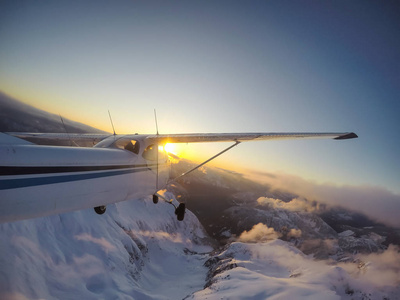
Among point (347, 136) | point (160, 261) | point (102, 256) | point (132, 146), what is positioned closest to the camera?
point (132, 146)

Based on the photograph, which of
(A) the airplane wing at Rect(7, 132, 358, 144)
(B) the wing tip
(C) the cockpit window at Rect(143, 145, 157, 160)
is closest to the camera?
(C) the cockpit window at Rect(143, 145, 157, 160)

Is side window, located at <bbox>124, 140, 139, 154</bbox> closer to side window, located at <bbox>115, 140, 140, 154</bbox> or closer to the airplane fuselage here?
side window, located at <bbox>115, 140, 140, 154</bbox>

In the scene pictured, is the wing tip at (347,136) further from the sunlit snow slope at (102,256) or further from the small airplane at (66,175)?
the sunlit snow slope at (102,256)

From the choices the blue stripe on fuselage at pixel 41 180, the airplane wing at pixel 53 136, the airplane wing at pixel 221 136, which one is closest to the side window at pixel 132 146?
the airplane wing at pixel 221 136

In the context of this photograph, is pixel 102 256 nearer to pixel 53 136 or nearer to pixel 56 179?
pixel 53 136

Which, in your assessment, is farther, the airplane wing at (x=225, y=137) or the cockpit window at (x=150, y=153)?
the airplane wing at (x=225, y=137)

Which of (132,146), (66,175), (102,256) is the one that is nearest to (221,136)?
(132,146)

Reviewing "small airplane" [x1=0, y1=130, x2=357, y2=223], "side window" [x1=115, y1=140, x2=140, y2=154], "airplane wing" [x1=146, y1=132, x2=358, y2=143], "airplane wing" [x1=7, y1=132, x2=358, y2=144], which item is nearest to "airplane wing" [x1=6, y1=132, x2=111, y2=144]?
"airplane wing" [x1=7, y1=132, x2=358, y2=144]

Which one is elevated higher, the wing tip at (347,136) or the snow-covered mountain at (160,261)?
the wing tip at (347,136)

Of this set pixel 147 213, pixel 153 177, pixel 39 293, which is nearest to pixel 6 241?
pixel 39 293

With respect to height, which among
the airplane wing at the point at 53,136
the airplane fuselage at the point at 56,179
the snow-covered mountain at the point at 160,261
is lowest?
the snow-covered mountain at the point at 160,261

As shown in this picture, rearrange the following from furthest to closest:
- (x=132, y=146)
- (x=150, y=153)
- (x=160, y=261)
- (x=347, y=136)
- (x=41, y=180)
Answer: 1. (x=160, y=261)
2. (x=347, y=136)
3. (x=150, y=153)
4. (x=132, y=146)
5. (x=41, y=180)

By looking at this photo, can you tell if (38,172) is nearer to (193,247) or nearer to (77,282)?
(77,282)
